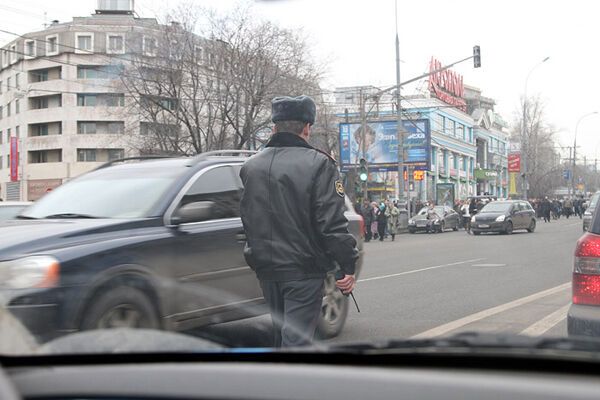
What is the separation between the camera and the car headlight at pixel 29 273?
3.69 m

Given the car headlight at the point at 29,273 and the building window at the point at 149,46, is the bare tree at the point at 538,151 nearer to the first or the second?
the building window at the point at 149,46

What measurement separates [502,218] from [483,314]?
19711 millimetres

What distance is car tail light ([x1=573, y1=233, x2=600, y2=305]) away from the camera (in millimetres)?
4246

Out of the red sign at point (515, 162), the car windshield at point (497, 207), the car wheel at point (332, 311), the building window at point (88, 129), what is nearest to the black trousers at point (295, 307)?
the car wheel at point (332, 311)

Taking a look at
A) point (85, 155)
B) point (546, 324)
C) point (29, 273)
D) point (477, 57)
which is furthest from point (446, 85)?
point (29, 273)

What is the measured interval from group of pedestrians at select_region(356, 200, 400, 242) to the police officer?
21126 millimetres

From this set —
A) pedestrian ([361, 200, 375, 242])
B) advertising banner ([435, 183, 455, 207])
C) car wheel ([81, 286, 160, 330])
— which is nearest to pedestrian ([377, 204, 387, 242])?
pedestrian ([361, 200, 375, 242])

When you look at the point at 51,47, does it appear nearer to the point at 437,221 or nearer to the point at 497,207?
the point at 437,221

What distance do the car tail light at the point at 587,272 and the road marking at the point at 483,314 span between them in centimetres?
120

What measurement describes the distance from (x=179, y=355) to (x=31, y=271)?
2.46 meters

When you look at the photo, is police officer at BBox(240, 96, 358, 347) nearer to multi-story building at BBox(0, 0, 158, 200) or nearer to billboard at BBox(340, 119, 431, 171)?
billboard at BBox(340, 119, 431, 171)

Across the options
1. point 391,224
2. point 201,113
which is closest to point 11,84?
point 201,113

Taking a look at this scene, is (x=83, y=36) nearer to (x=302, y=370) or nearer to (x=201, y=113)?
(x=201, y=113)

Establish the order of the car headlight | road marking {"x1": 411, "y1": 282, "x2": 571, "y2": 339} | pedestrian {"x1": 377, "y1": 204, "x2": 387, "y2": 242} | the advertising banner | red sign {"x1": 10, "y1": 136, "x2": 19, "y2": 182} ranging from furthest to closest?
red sign {"x1": 10, "y1": 136, "x2": 19, "y2": 182} < the advertising banner < pedestrian {"x1": 377, "y1": 204, "x2": 387, "y2": 242} < road marking {"x1": 411, "y1": 282, "x2": 571, "y2": 339} < the car headlight
